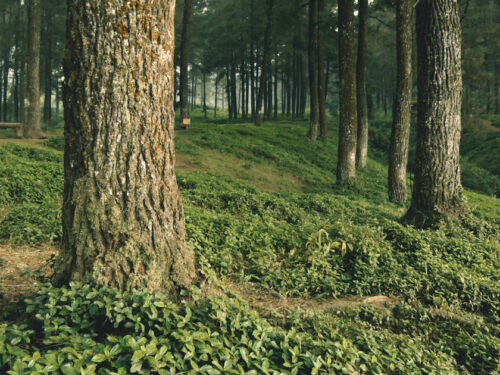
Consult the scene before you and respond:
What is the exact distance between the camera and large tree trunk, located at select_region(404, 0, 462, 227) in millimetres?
7363

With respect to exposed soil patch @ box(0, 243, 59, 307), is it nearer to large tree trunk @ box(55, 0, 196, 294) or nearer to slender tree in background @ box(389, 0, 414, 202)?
large tree trunk @ box(55, 0, 196, 294)

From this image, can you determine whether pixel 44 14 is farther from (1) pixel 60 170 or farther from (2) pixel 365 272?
(2) pixel 365 272

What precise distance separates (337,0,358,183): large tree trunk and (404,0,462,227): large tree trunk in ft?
20.5

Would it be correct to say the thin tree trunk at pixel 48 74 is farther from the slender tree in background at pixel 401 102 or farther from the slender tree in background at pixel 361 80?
the slender tree in background at pixel 401 102

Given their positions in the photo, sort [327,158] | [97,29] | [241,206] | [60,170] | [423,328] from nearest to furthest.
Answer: [97,29] < [423,328] < [241,206] < [60,170] < [327,158]

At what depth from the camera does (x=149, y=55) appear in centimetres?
342

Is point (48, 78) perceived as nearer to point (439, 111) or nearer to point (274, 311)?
point (439, 111)

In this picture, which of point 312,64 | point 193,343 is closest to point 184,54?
point 312,64

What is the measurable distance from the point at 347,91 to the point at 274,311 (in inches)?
455

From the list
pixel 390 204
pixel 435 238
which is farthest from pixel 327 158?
pixel 435 238

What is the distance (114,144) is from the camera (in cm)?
334

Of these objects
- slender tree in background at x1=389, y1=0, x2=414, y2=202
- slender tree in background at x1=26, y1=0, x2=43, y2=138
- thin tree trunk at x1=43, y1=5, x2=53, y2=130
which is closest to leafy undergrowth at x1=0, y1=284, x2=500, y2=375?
slender tree in background at x1=389, y1=0, x2=414, y2=202

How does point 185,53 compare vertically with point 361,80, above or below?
above

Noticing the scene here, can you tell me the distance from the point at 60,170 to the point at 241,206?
16.0 ft
